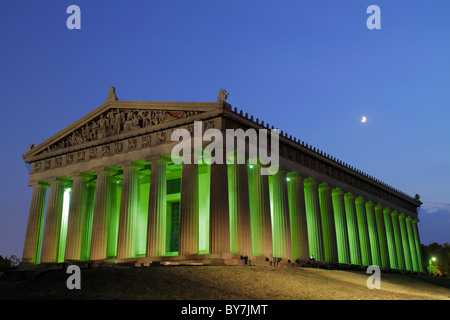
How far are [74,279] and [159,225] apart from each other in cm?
1312

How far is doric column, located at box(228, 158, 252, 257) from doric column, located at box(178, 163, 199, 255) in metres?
2.87

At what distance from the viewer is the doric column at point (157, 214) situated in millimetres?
34781

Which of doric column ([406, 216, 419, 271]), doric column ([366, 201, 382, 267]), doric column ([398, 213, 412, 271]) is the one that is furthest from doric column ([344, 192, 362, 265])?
doric column ([406, 216, 419, 271])

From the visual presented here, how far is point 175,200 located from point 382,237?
29.0 meters

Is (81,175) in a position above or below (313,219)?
above

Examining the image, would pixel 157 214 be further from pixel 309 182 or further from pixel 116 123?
pixel 309 182

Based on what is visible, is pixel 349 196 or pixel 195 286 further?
pixel 349 196

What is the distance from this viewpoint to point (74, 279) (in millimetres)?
22609

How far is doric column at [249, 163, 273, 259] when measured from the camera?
35.3 metres

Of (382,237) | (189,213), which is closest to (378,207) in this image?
(382,237)

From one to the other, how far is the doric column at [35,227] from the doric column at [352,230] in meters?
33.0

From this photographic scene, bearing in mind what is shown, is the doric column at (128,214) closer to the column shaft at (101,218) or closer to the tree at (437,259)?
the column shaft at (101,218)

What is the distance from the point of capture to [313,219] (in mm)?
43719
